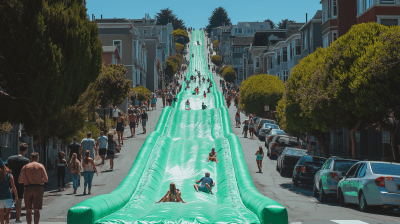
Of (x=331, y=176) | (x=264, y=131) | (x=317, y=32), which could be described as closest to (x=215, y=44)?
(x=317, y=32)

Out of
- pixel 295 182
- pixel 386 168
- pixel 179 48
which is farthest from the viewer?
pixel 179 48

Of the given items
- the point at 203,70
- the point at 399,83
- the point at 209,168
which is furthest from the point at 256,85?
the point at 203,70

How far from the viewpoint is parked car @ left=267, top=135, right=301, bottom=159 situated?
1228 inches

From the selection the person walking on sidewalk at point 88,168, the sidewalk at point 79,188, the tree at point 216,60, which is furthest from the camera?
the tree at point 216,60

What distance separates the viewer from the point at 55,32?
62.2ft

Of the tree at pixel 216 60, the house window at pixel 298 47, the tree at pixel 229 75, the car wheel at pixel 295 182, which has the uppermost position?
the tree at pixel 216 60

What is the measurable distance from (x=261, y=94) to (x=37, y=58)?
3377 cm

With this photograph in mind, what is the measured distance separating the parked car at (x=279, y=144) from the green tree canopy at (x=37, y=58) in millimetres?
15414

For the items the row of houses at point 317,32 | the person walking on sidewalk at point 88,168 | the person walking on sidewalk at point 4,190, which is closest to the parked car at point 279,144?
the row of houses at point 317,32

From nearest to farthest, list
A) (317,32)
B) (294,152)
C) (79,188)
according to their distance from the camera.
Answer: (79,188) → (294,152) → (317,32)

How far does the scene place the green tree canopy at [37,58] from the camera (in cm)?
1808

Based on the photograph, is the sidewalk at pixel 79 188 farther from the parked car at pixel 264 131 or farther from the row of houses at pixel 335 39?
the row of houses at pixel 335 39

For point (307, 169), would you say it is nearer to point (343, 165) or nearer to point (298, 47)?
point (343, 165)

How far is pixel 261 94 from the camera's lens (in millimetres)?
49688
